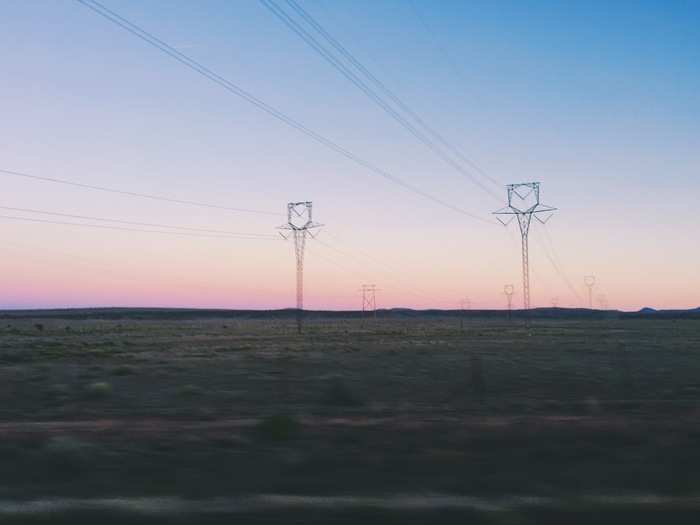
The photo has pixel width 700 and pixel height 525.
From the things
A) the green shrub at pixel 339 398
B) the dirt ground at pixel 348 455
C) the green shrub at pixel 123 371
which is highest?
the green shrub at pixel 123 371

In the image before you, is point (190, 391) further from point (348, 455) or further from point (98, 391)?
point (348, 455)

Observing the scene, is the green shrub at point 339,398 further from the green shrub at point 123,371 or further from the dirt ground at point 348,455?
the green shrub at point 123,371

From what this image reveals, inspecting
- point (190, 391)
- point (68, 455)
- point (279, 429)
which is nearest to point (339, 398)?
point (190, 391)

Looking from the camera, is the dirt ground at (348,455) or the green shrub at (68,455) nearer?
the dirt ground at (348,455)

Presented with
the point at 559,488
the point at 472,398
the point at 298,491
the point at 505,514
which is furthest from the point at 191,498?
the point at 472,398

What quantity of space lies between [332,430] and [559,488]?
23.6ft

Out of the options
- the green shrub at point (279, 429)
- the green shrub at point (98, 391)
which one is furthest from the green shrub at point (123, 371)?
the green shrub at point (279, 429)

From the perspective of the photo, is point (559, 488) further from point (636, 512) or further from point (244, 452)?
point (244, 452)

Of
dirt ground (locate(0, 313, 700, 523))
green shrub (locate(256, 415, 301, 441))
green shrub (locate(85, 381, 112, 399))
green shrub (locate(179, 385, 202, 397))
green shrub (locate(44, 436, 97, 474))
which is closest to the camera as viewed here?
dirt ground (locate(0, 313, 700, 523))

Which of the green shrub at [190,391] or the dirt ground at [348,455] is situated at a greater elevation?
the green shrub at [190,391]

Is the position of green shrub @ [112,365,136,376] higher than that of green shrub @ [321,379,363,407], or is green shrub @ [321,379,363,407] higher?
green shrub @ [112,365,136,376]

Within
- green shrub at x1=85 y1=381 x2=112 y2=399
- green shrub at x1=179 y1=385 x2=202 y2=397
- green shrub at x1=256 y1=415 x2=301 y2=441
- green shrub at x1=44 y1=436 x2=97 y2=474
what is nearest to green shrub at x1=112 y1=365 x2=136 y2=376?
green shrub at x1=179 y1=385 x2=202 y2=397

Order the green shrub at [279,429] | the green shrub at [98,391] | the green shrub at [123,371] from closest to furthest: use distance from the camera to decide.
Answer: the green shrub at [279,429] → the green shrub at [98,391] → the green shrub at [123,371]

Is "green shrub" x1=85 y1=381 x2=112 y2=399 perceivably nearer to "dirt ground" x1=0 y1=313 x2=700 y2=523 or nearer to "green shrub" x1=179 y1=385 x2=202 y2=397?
"dirt ground" x1=0 y1=313 x2=700 y2=523
